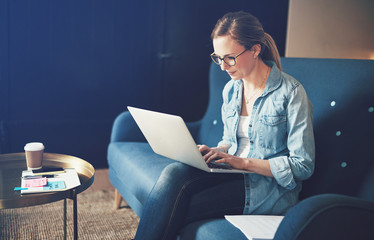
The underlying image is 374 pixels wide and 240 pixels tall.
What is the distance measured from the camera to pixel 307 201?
2.90 ft

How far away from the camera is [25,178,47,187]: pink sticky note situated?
125 cm

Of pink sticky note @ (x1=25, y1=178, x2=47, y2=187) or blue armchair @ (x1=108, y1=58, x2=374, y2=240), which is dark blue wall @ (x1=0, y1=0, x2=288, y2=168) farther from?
pink sticky note @ (x1=25, y1=178, x2=47, y2=187)

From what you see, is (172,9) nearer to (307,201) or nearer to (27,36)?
(27,36)

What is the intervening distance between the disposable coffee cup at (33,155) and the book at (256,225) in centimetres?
79

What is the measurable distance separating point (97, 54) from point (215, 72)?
99 centimetres

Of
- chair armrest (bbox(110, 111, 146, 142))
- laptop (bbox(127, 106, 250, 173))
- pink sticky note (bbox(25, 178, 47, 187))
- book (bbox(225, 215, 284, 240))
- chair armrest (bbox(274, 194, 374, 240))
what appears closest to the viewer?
chair armrest (bbox(274, 194, 374, 240))

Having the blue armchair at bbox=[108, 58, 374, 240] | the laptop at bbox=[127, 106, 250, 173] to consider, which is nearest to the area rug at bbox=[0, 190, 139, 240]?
the blue armchair at bbox=[108, 58, 374, 240]

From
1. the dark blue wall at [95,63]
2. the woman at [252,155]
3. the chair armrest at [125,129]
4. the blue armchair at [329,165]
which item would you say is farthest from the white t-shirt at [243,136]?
the dark blue wall at [95,63]

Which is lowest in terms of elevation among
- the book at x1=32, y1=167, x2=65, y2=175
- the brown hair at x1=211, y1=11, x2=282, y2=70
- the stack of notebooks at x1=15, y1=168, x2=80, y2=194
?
the book at x1=32, y1=167, x2=65, y2=175

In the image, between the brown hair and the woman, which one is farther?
the brown hair

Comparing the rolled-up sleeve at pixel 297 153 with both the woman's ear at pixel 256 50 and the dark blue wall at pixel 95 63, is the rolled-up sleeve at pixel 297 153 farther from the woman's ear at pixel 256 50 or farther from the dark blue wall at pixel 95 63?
the dark blue wall at pixel 95 63

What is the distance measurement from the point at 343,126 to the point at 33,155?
1.20 metres

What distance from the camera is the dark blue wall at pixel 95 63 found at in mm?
2457

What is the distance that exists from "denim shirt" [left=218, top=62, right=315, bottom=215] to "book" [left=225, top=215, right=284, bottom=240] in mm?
70
